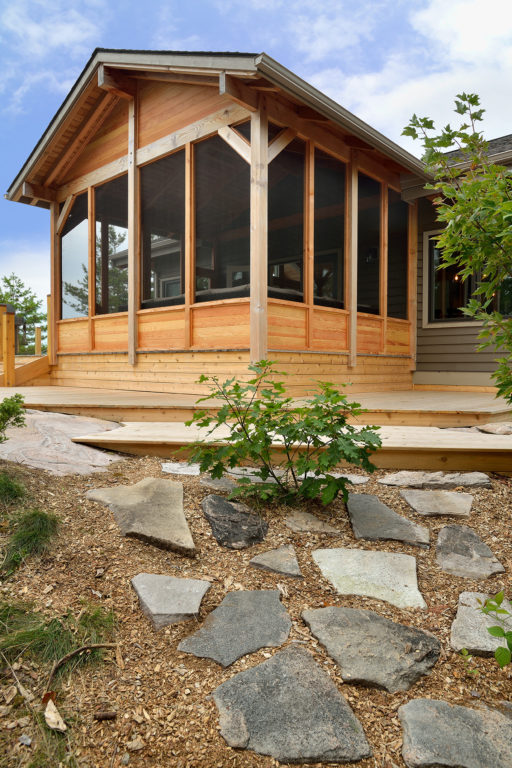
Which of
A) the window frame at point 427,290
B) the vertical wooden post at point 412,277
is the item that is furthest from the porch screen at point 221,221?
the window frame at point 427,290

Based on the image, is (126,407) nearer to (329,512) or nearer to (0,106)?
(329,512)

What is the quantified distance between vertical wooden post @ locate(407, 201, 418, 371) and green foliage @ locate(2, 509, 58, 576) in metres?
6.39

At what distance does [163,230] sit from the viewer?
624cm

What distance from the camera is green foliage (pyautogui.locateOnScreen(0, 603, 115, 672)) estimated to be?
1.34 metres

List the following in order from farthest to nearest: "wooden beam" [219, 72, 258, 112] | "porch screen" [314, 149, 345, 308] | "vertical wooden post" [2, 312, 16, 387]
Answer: "vertical wooden post" [2, 312, 16, 387], "porch screen" [314, 149, 345, 308], "wooden beam" [219, 72, 258, 112]

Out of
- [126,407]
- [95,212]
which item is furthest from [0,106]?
[126,407]

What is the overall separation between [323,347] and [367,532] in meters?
3.71

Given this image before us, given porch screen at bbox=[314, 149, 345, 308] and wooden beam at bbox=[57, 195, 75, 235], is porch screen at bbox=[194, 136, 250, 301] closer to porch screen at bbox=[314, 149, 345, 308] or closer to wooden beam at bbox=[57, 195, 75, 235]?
porch screen at bbox=[314, 149, 345, 308]

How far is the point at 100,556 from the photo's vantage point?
5.92 feet

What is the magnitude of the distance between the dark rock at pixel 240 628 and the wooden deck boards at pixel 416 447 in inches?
43.6

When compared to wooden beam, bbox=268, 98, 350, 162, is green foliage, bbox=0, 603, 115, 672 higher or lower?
lower

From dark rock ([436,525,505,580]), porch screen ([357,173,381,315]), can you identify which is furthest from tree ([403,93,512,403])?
porch screen ([357,173,381,315])

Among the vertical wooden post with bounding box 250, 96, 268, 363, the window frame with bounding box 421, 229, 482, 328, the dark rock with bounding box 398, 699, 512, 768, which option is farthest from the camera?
the window frame with bounding box 421, 229, 482, 328

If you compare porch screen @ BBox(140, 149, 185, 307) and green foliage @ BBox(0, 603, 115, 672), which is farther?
porch screen @ BBox(140, 149, 185, 307)
